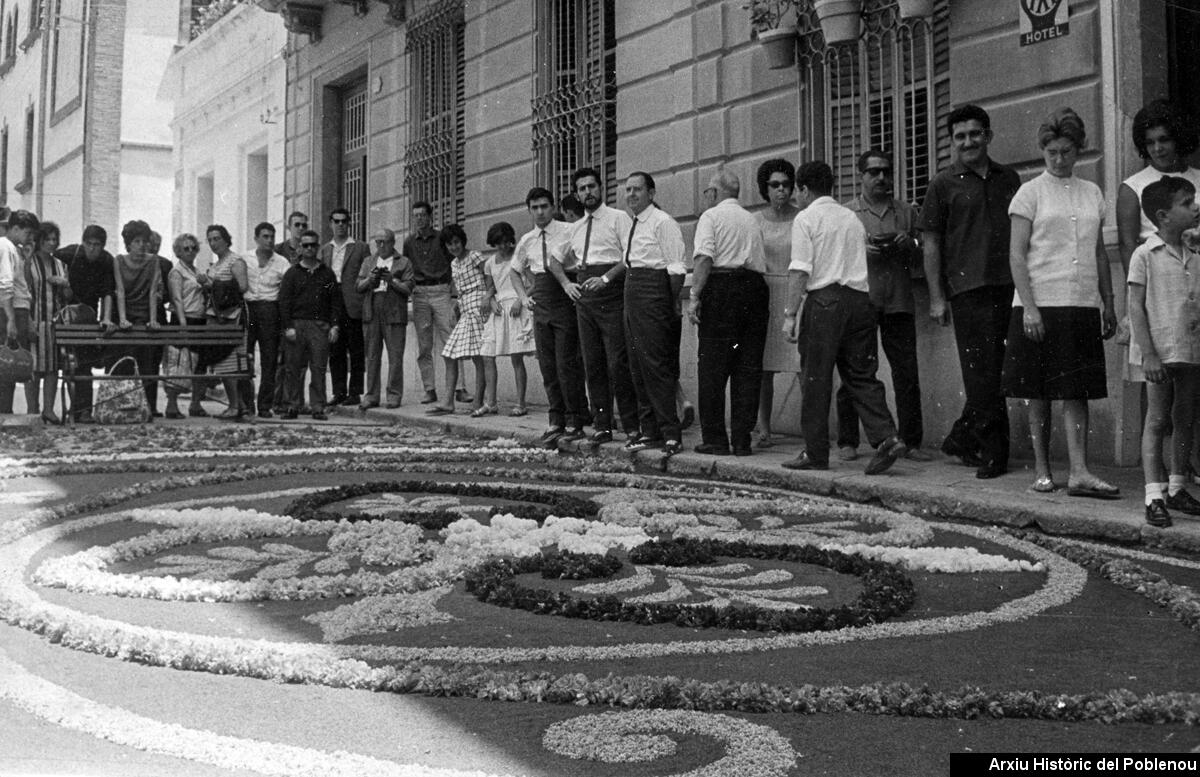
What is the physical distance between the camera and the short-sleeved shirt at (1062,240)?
6801 mm

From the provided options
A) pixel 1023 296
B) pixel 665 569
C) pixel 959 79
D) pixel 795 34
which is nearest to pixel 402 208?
pixel 795 34

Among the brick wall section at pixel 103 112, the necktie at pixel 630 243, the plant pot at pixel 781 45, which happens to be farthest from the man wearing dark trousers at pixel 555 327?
the brick wall section at pixel 103 112

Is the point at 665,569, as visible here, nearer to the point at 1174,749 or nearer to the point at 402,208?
the point at 1174,749

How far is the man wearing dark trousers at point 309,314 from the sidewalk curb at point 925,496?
188 inches

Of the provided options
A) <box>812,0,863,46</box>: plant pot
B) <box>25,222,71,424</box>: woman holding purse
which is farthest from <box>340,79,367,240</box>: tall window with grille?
<box>812,0,863,46</box>: plant pot

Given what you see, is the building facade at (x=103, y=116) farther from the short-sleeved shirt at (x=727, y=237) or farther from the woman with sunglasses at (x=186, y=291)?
the short-sleeved shirt at (x=727, y=237)

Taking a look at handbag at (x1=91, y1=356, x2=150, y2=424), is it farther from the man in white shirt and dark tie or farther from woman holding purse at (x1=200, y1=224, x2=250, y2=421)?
the man in white shirt and dark tie

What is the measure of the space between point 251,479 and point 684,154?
5.65m

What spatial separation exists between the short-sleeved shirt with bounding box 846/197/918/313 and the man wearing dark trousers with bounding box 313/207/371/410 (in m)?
7.10

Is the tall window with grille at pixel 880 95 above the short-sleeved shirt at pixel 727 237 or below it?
above

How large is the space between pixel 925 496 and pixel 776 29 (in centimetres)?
517

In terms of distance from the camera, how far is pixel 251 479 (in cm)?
794

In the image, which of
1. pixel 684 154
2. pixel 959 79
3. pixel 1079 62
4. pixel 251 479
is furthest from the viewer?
pixel 684 154

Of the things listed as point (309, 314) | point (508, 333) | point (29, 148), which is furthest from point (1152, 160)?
point (29, 148)
